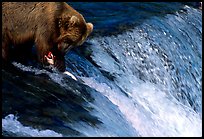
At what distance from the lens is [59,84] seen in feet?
20.4

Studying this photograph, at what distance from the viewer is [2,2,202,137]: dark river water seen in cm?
533

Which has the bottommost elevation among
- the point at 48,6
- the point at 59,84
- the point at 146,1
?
the point at 146,1

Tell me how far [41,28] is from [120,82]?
1.83 metres

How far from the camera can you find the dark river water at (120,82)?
5328 mm

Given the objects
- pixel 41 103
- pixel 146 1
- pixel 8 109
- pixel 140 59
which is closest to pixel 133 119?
pixel 41 103

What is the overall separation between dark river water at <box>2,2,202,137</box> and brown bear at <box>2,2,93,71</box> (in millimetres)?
236

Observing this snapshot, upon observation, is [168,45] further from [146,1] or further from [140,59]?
[146,1]

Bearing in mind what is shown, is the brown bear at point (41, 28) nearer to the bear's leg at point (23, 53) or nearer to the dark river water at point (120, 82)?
the bear's leg at point (23, 53)

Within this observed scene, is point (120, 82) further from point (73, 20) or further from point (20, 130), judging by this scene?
point (20, 130)

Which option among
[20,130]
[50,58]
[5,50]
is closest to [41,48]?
[50,58]

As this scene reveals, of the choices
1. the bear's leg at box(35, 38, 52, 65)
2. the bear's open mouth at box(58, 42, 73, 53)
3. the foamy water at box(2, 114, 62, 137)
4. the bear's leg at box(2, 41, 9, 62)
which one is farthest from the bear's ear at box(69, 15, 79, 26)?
the foamy water at box(2, 114, 62, 137)

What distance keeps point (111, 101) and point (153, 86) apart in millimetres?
1817

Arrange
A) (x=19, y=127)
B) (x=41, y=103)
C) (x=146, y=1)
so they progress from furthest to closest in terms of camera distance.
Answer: (x=146, y=1), (x=41, y=103), (x=19, y=127)

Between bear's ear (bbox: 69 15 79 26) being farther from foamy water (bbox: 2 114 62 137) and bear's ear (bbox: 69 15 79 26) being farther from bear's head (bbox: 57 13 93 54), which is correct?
foamy water (bbox: 2 114 62 137)
